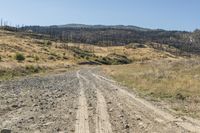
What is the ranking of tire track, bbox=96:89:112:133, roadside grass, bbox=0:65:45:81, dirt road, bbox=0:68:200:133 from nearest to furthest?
tire track, bbox=96:89:112:133, dirt road, bbox=0:68:200:133, roadside grass, bbox=0:65:45:81

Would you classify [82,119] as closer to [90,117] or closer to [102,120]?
[90,117]

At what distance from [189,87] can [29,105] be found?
14.2m

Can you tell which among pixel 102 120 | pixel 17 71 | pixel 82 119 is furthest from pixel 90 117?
pixel 17 71

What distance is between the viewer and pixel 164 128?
16531 millimetres

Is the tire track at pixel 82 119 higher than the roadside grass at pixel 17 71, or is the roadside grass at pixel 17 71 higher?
the tire track at pixel 82 119

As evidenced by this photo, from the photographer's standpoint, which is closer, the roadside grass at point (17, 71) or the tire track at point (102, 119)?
the tire track at point (102, 119)

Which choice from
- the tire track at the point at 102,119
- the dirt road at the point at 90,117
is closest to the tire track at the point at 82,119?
the dirt road at the point at 90,117

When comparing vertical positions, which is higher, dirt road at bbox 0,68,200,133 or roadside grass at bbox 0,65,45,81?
dirt road at bbox 0,68,200,133

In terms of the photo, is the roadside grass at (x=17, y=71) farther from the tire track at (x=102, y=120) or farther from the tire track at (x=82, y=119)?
the tire track at (x=102, y=120)

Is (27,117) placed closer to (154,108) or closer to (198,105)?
(154,108)

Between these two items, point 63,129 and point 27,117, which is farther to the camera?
point 27,117

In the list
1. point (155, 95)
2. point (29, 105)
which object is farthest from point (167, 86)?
point (29, 105)

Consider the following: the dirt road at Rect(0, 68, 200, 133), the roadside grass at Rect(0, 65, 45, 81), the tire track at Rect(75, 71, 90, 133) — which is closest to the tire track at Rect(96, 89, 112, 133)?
the dirt road at Rect(0, 68, 200, 133)

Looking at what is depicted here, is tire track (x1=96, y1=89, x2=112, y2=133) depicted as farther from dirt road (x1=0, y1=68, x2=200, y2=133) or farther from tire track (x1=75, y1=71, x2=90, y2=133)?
tire track (x1=75, y1=71, x2=90, y2=133)
